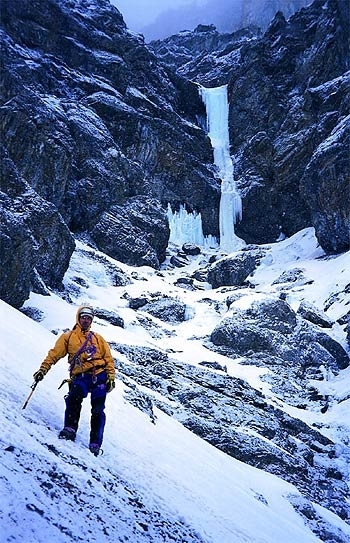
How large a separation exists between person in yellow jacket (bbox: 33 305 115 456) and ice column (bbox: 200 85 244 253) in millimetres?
50711

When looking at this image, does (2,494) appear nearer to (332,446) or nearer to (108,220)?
(332,446)

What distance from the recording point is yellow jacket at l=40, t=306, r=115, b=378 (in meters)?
6.21

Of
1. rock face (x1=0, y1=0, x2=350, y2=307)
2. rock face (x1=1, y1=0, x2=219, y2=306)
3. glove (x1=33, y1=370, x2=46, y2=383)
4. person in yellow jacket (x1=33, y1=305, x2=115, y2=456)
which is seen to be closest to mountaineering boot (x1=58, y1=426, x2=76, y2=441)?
person in yellow jacket (x1=33, y1=305, x2=115, y2=456)

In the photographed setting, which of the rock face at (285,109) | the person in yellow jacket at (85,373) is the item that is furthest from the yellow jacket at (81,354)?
the rock face at (285,109)

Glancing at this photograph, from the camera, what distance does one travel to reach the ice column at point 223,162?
2312 inches

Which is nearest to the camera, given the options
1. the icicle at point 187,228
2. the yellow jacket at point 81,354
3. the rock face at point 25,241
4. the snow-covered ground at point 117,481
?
the snow-covered ground at point 117,481

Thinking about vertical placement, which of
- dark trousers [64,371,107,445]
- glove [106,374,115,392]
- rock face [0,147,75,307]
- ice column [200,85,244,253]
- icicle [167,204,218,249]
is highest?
ice column [200,85,244,253]

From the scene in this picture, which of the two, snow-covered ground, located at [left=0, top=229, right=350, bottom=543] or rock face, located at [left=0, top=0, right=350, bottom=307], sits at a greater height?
rock face, located at [left=0, top=0, right=350, bottom=307]

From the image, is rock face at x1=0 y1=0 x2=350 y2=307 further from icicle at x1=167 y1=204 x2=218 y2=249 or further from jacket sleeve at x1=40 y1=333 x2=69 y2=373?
jacket sleeve at x1=40 y1=333 x2=69 y2=373

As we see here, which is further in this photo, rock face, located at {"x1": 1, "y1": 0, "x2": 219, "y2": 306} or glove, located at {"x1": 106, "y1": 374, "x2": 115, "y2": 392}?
rock face, located at {"x1": 1, "y1": 0, "x2": 219, "y2": 306}

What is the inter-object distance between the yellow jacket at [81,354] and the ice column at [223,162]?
166 feet

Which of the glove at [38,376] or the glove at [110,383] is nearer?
the glove at [38,376]

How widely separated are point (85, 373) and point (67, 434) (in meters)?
0.79

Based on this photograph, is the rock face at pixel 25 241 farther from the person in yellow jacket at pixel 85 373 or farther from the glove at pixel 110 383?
the glove at pixel 110 383
